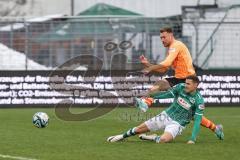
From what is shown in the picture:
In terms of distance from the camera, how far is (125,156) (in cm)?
1253

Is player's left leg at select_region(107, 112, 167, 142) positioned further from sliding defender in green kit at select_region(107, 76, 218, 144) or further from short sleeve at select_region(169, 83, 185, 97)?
short sleeve at select_region(169, 83, 185, 97)

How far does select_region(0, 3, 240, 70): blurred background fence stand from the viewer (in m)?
28.7

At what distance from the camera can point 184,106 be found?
14750 mm

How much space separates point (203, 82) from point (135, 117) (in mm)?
4544

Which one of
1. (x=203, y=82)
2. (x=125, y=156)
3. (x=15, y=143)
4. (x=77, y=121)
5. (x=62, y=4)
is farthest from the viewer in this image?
(x=62, y=4)

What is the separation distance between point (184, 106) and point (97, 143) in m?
1.65

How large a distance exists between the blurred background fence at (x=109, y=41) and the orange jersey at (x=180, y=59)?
12034mm

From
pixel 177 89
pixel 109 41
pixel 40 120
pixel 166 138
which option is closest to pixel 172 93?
pixel 177 89

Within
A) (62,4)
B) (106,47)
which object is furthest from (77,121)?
(62,4)

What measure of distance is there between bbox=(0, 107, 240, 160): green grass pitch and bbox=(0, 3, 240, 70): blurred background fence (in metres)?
8.01

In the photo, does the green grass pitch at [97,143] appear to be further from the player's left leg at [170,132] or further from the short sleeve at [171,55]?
the short sleeve at [171,55]

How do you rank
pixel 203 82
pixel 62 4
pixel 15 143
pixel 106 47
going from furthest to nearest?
pixel 62 4 → pixel 106 47 → pixel 203 82 → pixel 15 143

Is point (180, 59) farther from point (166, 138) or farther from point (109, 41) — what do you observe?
point (109, 41)

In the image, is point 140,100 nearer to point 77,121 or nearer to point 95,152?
point 95,152
